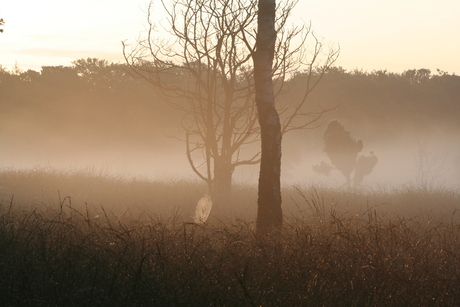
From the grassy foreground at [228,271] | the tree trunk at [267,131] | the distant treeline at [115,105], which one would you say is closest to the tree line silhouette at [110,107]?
the distant treeline at [115,105]

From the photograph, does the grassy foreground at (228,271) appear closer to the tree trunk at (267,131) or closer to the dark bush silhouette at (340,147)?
the tree trunk at (267,131)

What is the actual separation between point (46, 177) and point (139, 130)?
1704cm

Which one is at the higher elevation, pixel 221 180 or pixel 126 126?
pixel 126 126

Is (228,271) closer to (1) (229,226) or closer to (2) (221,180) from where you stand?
(1) (229,226)

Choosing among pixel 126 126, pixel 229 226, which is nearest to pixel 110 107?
pixel 126 126

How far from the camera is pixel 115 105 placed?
31.5 meters

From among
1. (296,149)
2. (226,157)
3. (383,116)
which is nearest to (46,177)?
(226,157)

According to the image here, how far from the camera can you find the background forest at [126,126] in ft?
103

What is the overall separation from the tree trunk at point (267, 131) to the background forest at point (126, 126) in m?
21.2

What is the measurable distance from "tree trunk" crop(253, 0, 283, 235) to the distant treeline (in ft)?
68.8

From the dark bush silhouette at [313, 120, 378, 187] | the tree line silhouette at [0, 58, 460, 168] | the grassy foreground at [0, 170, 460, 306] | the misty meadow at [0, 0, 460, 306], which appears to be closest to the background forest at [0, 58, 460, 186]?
the tree line silhouette at [0, 58, 460, 168]

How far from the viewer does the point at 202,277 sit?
13.6 ft

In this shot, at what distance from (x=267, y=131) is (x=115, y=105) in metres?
26.4

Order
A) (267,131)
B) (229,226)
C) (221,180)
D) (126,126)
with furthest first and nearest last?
(126,126), (221,180), (229,226), (267,131)
